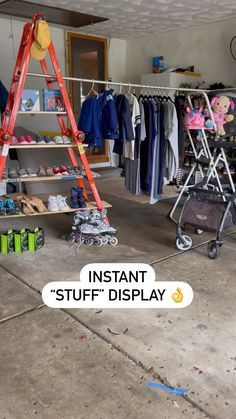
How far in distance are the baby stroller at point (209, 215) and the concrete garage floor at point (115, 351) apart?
0.23 meters

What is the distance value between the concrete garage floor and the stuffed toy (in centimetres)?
160

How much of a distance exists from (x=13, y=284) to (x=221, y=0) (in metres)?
4.63

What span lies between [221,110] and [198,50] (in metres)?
3.25

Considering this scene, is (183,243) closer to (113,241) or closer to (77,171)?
(113,241)

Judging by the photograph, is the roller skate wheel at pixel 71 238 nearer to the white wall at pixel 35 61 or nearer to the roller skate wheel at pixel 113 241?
the roller skate wheel at pixel 113 241

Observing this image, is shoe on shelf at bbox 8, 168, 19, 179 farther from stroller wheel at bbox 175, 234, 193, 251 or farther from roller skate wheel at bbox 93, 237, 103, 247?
stroller wheel at bbox 175, 234, 193, 251

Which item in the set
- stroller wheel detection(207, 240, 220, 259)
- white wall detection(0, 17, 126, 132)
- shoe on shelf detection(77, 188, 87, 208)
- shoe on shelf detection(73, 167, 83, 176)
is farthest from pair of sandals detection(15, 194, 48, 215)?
white wall detection(0, 17, 126, 132)

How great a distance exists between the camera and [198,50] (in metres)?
6.67

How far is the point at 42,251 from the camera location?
3387mm

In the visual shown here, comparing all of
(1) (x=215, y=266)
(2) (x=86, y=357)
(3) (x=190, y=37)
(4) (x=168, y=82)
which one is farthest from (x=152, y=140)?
(3) (x=190, y=37)

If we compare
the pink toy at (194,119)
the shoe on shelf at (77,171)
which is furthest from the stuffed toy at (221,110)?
the shoe on shelf at (77,171)

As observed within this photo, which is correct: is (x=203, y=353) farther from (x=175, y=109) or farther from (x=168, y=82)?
(x=168, y=82)

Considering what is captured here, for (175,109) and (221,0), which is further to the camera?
(221,0)

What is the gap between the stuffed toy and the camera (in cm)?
393
